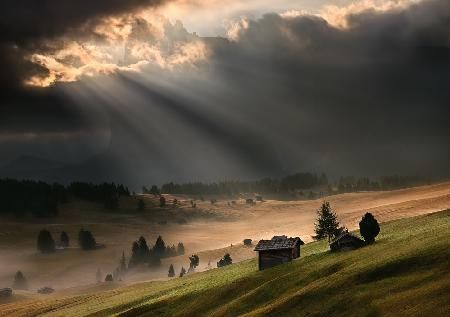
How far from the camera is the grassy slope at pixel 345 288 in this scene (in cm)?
4619

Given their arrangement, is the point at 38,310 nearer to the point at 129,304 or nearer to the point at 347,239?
the point at 129,304

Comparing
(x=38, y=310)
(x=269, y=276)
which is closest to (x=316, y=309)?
(x=269, y=276)

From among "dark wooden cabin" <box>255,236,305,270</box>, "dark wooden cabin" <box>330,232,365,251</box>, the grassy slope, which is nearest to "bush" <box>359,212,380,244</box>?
"dark wooden cabin" <box>330,232,365,251</box>

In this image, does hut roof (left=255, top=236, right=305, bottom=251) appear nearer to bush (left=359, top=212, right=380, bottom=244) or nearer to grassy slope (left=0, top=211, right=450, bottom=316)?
grassy slope (left=0, top=211, right=450, bottom=316)

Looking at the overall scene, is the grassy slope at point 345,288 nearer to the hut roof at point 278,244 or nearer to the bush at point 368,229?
the bush at point 368,229

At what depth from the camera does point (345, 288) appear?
5319cm

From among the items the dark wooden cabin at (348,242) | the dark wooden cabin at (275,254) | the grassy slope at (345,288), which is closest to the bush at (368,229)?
the dark wooden cabin at (348,242)

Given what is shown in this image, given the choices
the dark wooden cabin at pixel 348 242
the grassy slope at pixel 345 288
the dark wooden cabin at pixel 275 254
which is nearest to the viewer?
the grassy slope at pixel 345 288

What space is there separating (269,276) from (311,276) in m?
10.3

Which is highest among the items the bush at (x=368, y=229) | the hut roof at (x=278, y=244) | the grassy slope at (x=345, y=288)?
the bush at (x=368, y=229)

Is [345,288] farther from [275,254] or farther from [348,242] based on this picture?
[275,254]

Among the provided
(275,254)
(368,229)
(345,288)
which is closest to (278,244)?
(275,254)

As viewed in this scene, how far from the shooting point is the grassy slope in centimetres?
4619

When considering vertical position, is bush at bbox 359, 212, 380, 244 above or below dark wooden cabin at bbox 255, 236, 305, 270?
above
